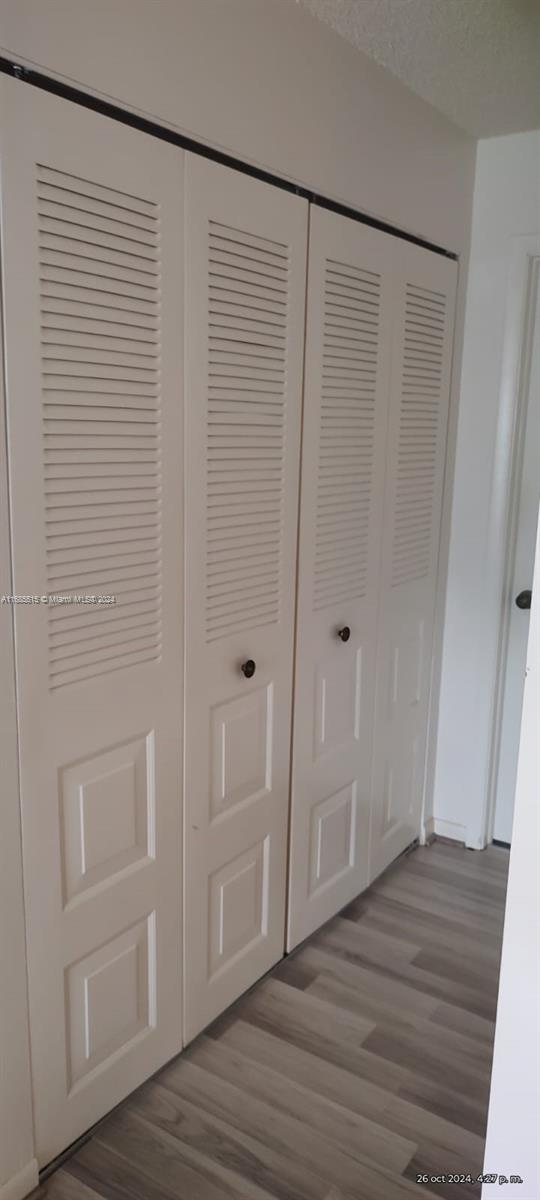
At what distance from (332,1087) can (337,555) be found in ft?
4.07

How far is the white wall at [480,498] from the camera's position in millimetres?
2588

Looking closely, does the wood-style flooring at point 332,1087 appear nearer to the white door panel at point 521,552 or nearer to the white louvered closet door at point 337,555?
the white louvered closet door at point 337,555

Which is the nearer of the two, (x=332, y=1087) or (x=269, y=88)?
(x=269, y=88)

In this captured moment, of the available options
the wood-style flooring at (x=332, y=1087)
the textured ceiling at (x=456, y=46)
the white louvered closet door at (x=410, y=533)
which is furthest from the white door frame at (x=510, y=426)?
the wood-style flooring at (x=332, y=1087)

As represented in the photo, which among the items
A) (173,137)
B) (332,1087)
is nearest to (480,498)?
(173,137)

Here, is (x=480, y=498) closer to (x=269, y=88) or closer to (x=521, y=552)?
(x=521, y=552)

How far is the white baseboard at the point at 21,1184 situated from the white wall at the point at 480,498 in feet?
5.93

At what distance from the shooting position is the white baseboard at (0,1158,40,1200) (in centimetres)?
151

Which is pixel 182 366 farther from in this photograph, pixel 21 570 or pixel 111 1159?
pixel 111 1159

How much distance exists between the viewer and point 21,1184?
5.04 feet

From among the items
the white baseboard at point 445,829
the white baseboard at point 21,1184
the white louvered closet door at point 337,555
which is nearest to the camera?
the white baseboard at point 21,1184

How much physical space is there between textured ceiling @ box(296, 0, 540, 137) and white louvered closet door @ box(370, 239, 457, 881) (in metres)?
0.39

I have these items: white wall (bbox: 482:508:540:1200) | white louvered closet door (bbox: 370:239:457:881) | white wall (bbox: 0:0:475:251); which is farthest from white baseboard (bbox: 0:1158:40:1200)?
white wall (bbox: 0:0:475:251)

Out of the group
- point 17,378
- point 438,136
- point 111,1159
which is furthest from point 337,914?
point 438,136
